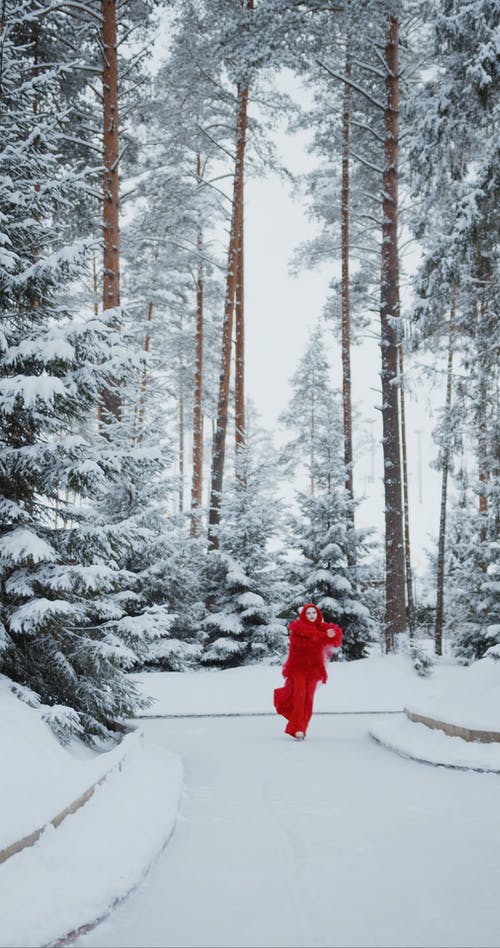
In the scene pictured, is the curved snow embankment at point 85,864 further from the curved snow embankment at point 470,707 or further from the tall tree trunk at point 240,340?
the tall tree trunk at point 240,340

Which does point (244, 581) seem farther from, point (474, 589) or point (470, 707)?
point (470, 707)

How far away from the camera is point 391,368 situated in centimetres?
1789

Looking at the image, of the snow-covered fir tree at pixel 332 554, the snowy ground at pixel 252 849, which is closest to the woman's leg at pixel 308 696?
the snowy ground at pixel 252 849

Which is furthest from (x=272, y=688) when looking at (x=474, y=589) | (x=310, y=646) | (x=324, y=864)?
(x=324, y=864)

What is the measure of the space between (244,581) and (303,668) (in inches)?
261

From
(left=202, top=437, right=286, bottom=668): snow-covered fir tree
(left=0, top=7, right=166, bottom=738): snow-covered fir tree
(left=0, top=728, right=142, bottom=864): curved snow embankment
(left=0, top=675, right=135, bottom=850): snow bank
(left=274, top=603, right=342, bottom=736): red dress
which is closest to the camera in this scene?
(left=0, top=728, right=142, bottom=864): curved snow embankment

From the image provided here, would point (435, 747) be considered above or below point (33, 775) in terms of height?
below

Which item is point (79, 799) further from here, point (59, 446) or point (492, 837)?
point (59, 446)

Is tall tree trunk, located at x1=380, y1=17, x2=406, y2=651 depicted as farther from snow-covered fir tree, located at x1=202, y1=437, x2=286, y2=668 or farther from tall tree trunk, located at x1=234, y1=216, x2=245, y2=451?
tall tree trunk, located at x1=234, y1=216, x2=245, y2=451

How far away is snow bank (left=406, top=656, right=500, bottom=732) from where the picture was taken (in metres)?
8.77

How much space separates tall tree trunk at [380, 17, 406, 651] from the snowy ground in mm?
8265

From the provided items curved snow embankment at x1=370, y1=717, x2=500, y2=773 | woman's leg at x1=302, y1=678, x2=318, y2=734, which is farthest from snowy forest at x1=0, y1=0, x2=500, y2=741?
curved snow embankment at x1=370, y1=717, x2=500, y2=773

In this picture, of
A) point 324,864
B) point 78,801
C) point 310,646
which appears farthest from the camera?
point 310,646

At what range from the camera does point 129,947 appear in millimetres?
3387
